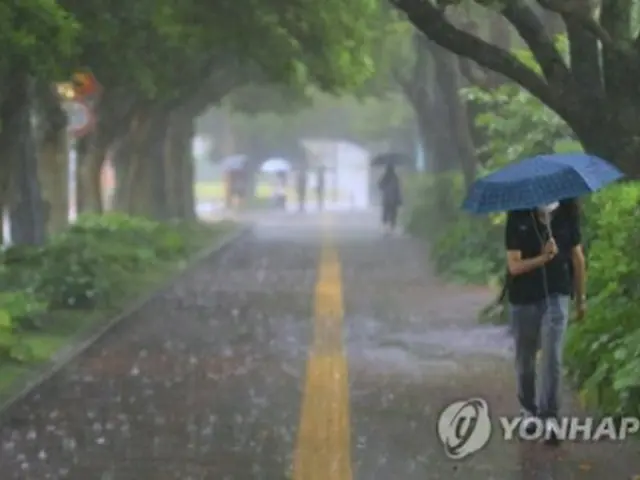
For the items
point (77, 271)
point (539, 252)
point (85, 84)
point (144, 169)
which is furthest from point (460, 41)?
point (144, 169)

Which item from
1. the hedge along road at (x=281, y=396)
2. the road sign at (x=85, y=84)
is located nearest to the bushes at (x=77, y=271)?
the hedge along road at (x=281, y=396)

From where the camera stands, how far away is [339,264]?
2977cm

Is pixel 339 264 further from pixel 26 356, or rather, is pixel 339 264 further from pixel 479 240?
pixel 26 356

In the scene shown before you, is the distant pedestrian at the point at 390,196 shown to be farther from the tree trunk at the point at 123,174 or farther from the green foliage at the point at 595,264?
the green foliage at the point at 595,264

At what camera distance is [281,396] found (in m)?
12.6

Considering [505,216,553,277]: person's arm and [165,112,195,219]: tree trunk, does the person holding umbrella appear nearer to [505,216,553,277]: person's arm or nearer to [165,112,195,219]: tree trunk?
[505,216,553,277]: person's arm

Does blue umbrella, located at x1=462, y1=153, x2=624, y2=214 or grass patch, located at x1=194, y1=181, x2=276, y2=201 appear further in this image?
grass patch, located at x1=194, y1=181, x2=276, y2=201

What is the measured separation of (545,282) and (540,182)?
651mm

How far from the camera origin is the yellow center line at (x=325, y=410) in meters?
9.77

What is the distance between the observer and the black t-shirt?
33.6 ft

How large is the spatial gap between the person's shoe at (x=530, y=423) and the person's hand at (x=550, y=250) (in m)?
1.14

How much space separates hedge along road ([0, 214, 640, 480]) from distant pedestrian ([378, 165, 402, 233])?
18334 millimetres

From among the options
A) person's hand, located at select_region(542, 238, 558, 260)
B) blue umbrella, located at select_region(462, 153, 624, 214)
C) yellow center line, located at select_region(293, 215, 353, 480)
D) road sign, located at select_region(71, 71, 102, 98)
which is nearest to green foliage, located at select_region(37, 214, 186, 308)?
road sign, located at select_region(71, 71, 102, 98)

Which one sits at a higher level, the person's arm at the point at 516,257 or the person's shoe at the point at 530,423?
the person's arm at the point at 516,257
